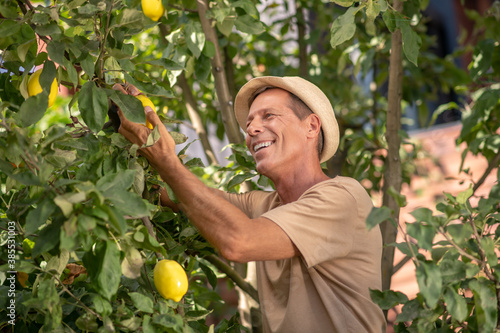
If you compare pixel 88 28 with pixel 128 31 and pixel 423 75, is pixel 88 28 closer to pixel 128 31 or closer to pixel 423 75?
pixel 128 31

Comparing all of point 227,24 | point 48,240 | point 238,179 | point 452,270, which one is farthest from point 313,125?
point 48,240

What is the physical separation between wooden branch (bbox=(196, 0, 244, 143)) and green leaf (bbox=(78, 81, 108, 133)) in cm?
94

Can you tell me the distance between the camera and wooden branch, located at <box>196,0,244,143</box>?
247cm

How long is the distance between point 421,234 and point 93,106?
2.79 ft

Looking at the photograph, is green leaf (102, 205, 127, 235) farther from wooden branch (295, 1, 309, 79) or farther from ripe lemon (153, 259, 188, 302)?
wooden branch (295, 1, 309, 79)

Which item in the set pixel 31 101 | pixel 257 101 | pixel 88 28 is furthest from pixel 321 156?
pixel 31 101

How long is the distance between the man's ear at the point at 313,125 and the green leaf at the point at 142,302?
3.11 feet

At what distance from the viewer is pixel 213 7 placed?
7.80 feet

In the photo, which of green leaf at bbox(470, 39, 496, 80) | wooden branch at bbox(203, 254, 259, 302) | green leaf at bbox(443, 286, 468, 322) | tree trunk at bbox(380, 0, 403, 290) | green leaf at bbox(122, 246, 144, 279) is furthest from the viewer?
green leaf at bbox(470, 39, 496, 80)

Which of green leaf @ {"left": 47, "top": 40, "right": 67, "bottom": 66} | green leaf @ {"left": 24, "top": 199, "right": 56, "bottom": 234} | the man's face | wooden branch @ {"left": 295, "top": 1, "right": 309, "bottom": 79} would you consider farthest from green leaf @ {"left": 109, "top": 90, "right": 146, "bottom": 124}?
wooden branch @ {"left": 295, "top": 1, "right": 309, "bottom": 79}

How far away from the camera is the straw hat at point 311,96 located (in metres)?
2.18

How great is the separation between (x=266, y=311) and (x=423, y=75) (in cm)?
217

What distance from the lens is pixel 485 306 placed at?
1.44 meters

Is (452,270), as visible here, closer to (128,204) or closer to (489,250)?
(489,250)
